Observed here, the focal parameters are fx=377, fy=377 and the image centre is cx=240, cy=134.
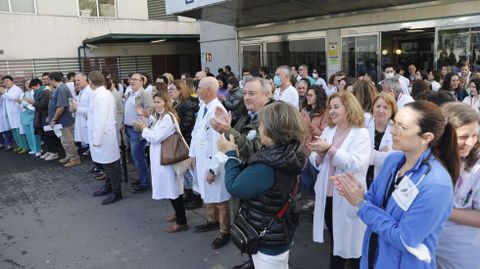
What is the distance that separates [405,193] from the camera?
5.95 feet

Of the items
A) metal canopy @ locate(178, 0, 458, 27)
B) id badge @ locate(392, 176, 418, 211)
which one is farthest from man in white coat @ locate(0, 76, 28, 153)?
id badge @ locate(392, 176, 418, 211)

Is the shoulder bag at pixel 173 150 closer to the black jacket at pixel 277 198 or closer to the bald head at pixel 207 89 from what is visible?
the bald head at pixel 207 89

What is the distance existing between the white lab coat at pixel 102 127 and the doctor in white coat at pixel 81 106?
62cm

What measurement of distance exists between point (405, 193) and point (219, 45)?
14.3 metres

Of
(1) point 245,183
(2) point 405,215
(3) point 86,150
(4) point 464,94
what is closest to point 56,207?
(3) point 86,150

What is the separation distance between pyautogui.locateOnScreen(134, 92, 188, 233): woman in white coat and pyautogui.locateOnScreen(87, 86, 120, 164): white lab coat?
1.18 m

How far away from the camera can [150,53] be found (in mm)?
18719

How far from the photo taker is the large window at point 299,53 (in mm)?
12036

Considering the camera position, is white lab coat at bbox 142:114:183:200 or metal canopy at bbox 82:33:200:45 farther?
metal canopy at bbox 82:33:200:45

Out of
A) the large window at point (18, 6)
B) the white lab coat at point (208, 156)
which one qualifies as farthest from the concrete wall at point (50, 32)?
the white lab coat at point (208, 156)

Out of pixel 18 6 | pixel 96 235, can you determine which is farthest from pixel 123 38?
pixel 96 235

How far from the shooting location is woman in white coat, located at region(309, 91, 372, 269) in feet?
9.67

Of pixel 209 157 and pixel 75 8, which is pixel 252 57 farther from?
pixel 209 157

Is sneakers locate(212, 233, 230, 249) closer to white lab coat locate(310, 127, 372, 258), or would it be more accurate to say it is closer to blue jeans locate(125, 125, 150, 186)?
white lab coat locate(310, 127, 372, 258)
